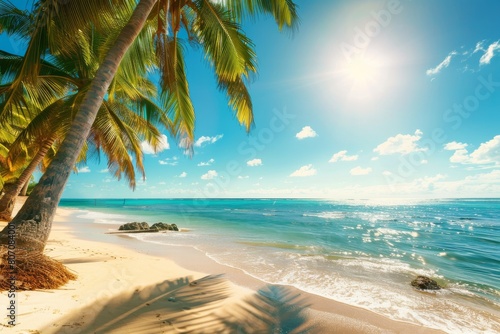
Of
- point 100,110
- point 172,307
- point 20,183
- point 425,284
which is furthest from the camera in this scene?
point 20,183

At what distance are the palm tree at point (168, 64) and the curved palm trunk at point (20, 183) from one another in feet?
18.1

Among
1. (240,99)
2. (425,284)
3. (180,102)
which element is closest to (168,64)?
(180,102)

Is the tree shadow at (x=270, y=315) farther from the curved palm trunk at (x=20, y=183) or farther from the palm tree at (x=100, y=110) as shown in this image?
the curved palm trunk at (x=20, y=183)

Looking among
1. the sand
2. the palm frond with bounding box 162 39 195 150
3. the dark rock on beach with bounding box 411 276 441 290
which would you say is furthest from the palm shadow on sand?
the palm frond with bounding box 162 39 195 150

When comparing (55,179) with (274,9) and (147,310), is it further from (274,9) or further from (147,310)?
(274,9)

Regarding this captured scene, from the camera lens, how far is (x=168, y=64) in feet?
22.4

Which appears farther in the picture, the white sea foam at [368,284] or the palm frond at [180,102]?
the palm frond at [180,102]

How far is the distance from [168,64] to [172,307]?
20.4 ft

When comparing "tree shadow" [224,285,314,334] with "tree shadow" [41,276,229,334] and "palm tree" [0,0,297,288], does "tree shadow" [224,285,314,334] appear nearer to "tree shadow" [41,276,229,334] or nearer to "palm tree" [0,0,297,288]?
"tree shadow" [41,276,229,334]

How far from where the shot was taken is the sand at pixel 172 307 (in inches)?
117

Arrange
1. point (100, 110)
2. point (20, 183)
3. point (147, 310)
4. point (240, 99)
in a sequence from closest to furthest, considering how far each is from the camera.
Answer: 1. point (147, 310)
2. point (240, 99)
3. point (100, 110)
4. point (20, 183)

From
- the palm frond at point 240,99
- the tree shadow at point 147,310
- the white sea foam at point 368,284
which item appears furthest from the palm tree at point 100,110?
the tree shadow at point 147,310

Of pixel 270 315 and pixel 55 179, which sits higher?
pixel 55 179

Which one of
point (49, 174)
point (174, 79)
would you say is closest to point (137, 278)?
point (49, 174)
